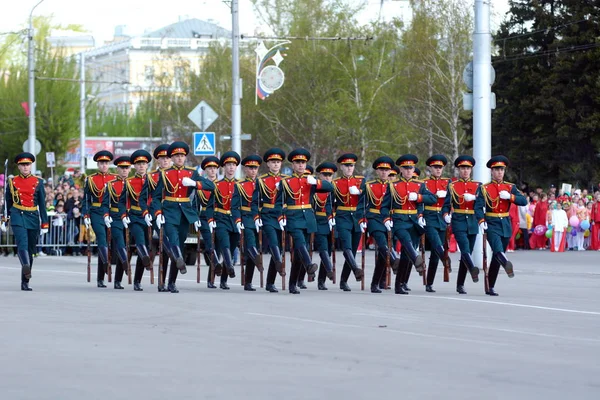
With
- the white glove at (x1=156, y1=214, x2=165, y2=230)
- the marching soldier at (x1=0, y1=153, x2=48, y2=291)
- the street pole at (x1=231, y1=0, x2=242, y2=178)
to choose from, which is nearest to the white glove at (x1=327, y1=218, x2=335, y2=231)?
the white glove at (x1=156, y1=214, x2=165, y2=230)

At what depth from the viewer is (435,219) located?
63.9ft

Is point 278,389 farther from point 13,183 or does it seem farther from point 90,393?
point 13,183

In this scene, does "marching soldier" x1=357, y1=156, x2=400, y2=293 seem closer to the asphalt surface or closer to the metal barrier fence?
the asphalt surface

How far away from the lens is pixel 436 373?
10617 millimetres

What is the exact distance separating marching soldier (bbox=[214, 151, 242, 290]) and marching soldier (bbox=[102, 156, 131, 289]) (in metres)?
1.42

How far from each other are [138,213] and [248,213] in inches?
61.0

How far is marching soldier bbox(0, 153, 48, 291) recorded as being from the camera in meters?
19.7

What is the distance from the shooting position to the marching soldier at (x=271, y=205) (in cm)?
1919

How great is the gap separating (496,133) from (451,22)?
4.74 m

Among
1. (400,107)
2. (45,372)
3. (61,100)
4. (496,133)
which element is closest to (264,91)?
(496,133)

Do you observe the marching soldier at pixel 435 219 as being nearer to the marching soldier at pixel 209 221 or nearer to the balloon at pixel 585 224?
the marching soldier at pixel 209 221

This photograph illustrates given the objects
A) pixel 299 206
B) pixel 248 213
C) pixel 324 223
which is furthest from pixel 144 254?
pixel 324 223

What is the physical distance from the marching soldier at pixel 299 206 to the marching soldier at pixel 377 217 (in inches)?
25.8

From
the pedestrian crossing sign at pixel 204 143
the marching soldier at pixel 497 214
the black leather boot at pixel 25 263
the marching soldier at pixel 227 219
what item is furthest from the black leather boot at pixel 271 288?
the pedestrian crossing sign at pixel 204 143
